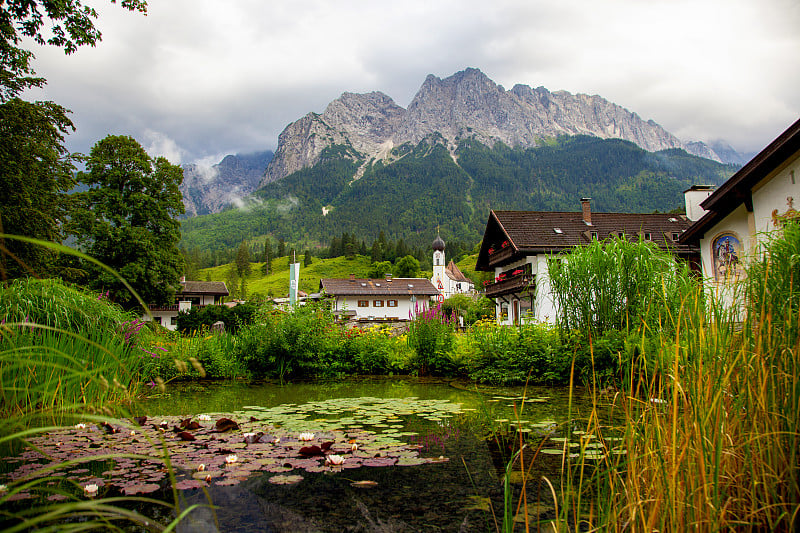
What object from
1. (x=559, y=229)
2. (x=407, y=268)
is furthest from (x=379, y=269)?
(x=559, y=229)

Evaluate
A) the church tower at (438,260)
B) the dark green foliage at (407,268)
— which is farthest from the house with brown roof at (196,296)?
the dark green foliage at (407,268)

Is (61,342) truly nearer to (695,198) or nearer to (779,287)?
(779,287)

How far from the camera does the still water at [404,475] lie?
298 cm

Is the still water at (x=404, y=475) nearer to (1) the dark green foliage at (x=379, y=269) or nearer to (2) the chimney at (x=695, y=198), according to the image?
(2) the chimney at (x=695, y=198)

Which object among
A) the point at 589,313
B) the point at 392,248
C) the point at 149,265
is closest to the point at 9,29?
the point at 589,313

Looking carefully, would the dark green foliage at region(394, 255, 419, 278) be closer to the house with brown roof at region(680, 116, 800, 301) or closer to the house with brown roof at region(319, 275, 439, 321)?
the house with brown roof at region(319, 275, 439, 321)

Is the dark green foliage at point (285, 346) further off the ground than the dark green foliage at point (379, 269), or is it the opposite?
the dark green foliage at point (379, 269)

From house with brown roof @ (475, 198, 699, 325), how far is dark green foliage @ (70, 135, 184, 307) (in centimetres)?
1925

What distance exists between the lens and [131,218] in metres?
29.2

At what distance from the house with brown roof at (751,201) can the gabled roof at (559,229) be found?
12.9 meters

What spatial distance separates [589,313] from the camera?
29.0ft

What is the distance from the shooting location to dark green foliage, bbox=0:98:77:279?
584 inches

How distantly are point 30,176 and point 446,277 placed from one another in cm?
8659

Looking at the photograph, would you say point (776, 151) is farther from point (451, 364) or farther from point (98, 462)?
point (98, 462)
